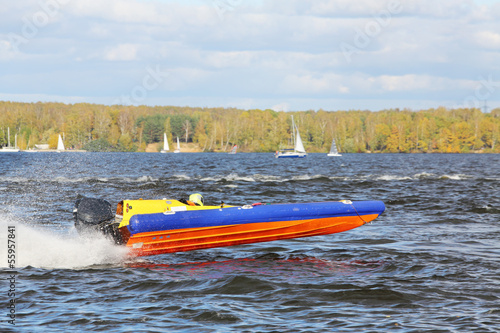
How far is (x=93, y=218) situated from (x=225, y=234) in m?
3.20

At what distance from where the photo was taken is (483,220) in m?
20.2

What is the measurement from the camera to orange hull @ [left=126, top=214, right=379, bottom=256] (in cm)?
1347

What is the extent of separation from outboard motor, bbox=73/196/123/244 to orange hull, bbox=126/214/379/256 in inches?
26.1

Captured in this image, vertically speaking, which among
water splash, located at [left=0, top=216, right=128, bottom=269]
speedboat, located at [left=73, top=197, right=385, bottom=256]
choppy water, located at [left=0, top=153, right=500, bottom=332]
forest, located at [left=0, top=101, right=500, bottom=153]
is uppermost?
forest, located at [left=0, top=101, right=500, bottom=153]

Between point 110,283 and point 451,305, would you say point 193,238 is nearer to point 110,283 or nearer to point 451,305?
point 110,283

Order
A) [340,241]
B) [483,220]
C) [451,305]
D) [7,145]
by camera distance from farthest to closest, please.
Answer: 1. [7,145]
2. [483,220]
3. [340,241]
4. [451,305]

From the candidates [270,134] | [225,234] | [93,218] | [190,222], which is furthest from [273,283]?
[270,134]

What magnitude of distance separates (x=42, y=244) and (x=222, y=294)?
18.6 ft

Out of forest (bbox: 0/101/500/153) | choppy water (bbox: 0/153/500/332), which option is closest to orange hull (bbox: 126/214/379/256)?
choppy water (bbox: 0/153/500/332)

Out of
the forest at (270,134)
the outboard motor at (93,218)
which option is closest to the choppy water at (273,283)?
the outboard motor at (93,218)

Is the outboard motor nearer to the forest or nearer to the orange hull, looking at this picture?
the orange hull

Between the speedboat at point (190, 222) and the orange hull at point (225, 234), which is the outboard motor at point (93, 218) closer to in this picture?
the speedboat at point (190, 222)

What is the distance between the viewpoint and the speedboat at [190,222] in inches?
523

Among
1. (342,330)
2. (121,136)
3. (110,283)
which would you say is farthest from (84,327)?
(121,136)
